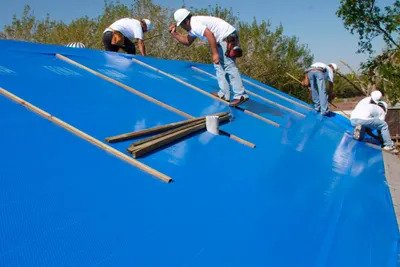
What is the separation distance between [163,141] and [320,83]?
445 centimetres

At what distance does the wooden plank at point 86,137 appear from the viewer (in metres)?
1.97

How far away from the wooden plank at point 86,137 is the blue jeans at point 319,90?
15.8 ft

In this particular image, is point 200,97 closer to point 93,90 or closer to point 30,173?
point 93,90

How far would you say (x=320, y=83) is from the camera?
6152 mm

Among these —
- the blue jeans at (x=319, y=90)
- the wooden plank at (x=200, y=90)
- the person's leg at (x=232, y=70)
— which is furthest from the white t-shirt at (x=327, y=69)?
the person's leg at (x=232, y=70)

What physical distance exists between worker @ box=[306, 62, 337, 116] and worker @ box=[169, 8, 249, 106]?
2.32 meters

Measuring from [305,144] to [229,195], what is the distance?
2074 millimetres

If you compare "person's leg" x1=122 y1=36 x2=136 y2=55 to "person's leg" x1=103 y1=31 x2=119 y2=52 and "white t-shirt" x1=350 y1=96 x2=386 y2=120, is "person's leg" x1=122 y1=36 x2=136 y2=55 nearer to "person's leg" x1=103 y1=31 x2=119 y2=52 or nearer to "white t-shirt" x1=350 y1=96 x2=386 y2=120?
"person's leg" x1=103 y1=31 x2=119 y2=52

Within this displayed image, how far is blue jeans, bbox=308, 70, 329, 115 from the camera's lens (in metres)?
6.13

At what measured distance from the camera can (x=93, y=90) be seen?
9.90ft

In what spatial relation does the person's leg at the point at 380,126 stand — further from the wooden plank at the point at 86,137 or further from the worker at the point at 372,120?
the wooden plank at the point at 86,137

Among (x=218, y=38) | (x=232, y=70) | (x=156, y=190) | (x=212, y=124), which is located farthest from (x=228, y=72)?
(x=156, y=190)

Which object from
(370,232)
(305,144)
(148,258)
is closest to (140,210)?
(148,258)

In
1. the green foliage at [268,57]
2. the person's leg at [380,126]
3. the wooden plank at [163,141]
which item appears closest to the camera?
the wooden plank at [163,141]
